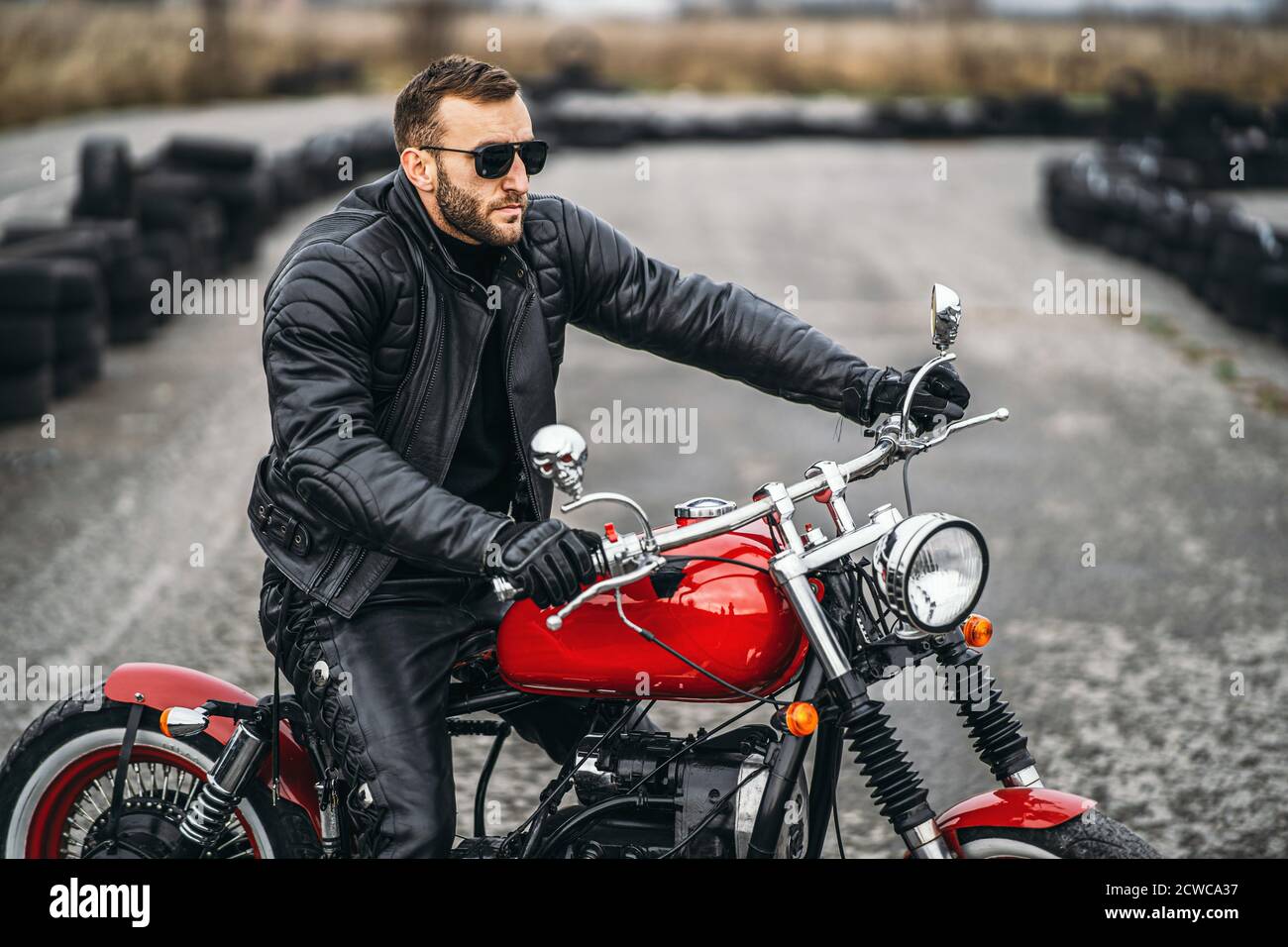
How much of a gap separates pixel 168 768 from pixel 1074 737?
10.6 ft

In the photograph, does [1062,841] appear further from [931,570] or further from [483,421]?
[483,421]

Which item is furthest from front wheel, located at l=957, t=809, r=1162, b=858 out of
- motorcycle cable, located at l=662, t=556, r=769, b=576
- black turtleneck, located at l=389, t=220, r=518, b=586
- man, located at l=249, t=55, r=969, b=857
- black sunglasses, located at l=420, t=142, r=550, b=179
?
black sunglasses, located at l=420, t=142, r=550, b=179

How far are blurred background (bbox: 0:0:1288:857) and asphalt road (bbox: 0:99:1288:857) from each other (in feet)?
0.08

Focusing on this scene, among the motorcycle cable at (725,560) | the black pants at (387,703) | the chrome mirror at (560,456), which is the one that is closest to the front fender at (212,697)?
the black pants at (387,703)

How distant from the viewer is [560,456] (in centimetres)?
259

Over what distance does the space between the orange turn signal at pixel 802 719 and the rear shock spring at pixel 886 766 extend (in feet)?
0.27

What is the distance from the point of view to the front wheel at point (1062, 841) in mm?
2830

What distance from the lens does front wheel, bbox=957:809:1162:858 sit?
283 centimetres

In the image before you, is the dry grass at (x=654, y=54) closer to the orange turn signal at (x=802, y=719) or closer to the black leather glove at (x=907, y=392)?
the black leather glove at (x=907, y=392)

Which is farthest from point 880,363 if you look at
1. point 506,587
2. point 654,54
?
point 654,54

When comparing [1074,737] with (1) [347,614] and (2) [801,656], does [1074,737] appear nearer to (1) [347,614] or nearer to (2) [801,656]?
(2) [801,656]

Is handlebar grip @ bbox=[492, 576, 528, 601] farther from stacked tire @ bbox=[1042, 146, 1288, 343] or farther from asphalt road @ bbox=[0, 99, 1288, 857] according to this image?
stacked tire @ bbox=[1042, 146, 1288, 343]

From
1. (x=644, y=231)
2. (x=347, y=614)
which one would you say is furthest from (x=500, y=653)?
(x=644, y=231)
